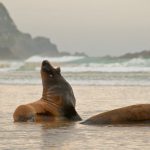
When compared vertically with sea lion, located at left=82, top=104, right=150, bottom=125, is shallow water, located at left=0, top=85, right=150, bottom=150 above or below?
below

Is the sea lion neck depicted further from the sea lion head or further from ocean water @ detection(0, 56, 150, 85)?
ocean water @ detection(0, 56, 150, 85)

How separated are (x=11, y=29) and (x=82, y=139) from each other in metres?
93.0

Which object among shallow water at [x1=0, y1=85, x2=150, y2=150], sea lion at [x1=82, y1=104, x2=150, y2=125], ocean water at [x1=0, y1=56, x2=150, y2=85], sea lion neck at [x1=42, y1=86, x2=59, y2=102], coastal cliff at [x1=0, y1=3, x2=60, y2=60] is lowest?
shallow water at [x1=0, y1=85, x2=150, y2=150]

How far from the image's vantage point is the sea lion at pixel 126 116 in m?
10.3

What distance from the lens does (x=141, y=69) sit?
120ft

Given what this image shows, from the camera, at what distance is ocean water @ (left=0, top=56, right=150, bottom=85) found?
30.1m

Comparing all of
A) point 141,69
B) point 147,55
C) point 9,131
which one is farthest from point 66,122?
point 147,55

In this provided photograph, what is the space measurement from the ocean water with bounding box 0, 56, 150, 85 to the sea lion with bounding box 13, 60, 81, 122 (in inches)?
585

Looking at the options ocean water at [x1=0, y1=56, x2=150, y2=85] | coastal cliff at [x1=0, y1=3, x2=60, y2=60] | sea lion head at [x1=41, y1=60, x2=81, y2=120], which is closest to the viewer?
sea lion head at [x1=41, y1=60, x2=81, y2=120]

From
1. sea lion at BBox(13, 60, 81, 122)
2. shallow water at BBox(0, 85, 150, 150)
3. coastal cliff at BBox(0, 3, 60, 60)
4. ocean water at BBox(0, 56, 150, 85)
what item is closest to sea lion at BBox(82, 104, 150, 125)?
shallow water at BBox(0, 85, 150, 150)

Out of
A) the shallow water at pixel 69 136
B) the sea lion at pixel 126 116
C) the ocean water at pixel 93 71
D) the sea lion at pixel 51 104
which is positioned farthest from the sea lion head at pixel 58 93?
the ocean water at pixel 93 71

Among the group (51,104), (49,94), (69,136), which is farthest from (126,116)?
(49,94)

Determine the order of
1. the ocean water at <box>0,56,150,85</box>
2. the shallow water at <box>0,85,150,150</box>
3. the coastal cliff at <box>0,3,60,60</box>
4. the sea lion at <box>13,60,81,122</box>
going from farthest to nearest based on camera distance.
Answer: the coastal cliff at <box>0,3,60,60</box>, the ocean water at <box>0,56,150,85</box>, the sea lion at <box>13,60,81,122</box>, the shallow water at <box>0,85,150,150</box>

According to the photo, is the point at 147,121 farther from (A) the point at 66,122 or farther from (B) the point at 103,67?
(B) the point at 103,67
